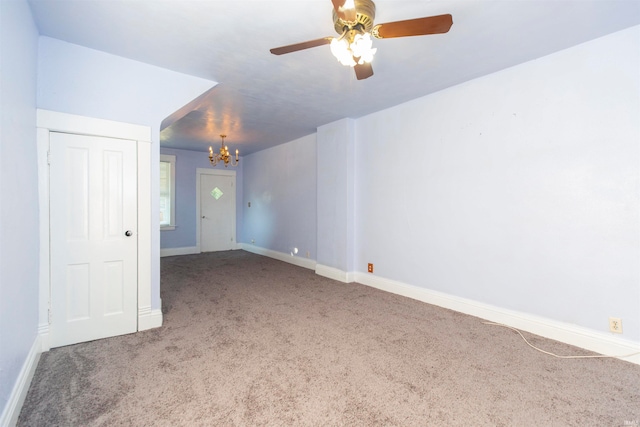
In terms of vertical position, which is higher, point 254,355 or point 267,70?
point 267,70

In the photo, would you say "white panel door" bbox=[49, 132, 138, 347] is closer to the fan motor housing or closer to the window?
the fan motor housing

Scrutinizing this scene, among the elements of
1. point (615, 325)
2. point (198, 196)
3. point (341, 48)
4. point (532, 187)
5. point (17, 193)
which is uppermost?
point (341, 48)

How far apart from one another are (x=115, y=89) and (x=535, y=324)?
4485 millimetres

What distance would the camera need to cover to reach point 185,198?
23.2 ft

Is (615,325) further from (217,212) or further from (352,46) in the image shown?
(217,212)

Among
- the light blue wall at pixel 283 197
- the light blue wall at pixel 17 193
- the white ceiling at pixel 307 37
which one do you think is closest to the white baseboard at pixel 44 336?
the light blue wall at pixel 17 193

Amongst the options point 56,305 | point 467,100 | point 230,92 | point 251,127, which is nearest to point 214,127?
point 251,127

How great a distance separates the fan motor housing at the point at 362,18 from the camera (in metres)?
1.74

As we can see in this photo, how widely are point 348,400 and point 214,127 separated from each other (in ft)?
15.2

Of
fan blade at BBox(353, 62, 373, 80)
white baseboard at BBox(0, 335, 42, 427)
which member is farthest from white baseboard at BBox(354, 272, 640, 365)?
white baseboard at BBox(0, 335, 42, 427)

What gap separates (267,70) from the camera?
293 cm

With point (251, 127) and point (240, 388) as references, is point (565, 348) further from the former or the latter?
point (251, 127)

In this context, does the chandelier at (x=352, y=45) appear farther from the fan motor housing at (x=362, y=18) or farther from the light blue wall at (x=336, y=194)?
the light blue wall at (x=336, y=194)

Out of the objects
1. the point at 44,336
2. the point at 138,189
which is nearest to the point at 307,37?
the point at 138,189
